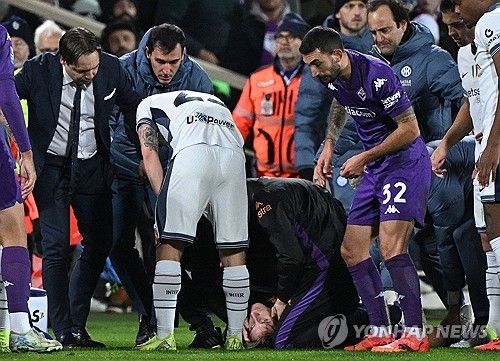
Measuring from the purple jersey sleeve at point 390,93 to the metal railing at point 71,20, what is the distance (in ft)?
15.0

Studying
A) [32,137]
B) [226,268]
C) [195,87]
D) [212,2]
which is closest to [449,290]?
[226,268]

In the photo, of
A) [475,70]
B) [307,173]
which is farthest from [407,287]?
[307,173]

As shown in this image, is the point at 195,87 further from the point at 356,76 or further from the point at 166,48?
the point at 356,76

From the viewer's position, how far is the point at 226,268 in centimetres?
841

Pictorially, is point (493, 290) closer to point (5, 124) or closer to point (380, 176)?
point (380, 176)

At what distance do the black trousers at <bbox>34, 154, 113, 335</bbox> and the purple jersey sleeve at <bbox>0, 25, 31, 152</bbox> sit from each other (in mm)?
1112

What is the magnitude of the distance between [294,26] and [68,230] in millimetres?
3630

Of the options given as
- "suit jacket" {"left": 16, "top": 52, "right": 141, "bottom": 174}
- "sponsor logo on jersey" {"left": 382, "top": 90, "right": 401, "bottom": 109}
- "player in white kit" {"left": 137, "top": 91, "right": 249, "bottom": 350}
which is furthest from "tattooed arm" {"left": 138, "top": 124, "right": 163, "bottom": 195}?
"sponsor logo on jersey" {"left": 382, "top": 90, "right": 401, "bottom": 109}

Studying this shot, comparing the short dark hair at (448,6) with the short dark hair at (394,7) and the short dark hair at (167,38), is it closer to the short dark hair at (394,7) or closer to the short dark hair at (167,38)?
the short dark hair at (394,7)

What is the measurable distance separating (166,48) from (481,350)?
286cm

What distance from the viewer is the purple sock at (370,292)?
27.1 ft

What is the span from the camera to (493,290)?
8406mm

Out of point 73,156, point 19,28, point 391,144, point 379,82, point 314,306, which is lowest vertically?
point 314,306

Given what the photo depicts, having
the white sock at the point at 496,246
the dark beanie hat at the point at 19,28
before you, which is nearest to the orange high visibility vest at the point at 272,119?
the dark beanie hat at the point at 19,28
